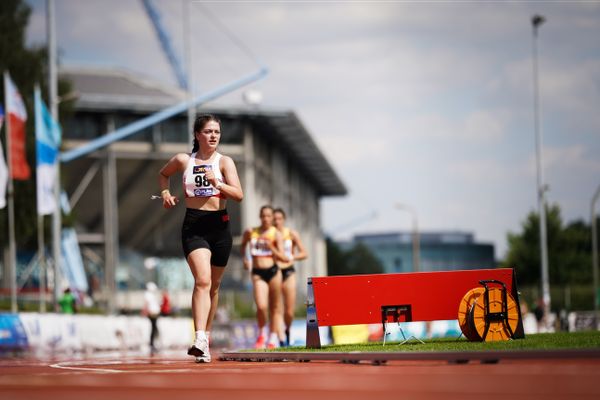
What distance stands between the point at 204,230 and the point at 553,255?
3564 inches

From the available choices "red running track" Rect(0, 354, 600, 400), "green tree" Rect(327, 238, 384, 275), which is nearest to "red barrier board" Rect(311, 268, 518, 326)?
"red running track" Rect(0, 354, 600, 400)

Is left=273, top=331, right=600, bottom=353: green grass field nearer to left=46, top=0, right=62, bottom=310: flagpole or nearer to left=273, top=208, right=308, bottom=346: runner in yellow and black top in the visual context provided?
left=273, top=208, right=308, bottom=346: runner in yellow and black top

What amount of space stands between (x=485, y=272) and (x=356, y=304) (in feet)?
4.98

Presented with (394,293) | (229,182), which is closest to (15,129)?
(394,293)

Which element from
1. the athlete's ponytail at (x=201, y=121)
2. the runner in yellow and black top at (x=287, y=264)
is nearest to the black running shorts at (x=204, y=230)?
the athlete's ponytail at (x=201, y=121)

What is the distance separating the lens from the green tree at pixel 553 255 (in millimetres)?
98312

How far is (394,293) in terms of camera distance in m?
14.3

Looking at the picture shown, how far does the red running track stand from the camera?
6805 mm

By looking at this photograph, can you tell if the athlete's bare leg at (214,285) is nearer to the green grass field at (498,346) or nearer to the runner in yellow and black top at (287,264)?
the green grass field at (498,346)

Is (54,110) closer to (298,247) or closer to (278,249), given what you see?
(298,247)

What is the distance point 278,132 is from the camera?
90688 mm

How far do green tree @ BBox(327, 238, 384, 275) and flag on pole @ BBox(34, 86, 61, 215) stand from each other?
387 ft

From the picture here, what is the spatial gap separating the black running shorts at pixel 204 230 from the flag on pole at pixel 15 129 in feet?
81.2

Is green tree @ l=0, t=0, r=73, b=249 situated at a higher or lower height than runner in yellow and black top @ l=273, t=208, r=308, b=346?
higher
